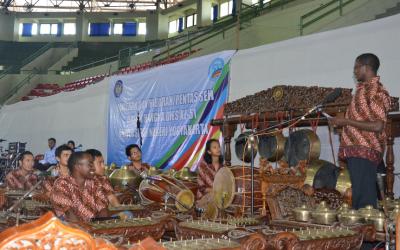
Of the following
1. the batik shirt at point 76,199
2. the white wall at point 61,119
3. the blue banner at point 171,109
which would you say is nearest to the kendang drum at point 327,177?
the batik shirt at point 76,199

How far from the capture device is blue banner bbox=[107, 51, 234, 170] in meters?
6.69

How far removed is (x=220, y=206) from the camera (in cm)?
438

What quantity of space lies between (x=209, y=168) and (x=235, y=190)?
783 mm

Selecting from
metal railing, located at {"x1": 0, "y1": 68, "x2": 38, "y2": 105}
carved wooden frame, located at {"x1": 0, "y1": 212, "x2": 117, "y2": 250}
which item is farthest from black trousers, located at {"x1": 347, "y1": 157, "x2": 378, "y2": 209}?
metal railing, located at {"x1": 0, "y1": 68, "x2": 38, "y2": 105}

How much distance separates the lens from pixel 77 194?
3.54 meters

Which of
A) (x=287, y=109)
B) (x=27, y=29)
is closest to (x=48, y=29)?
(x=27, y=29)

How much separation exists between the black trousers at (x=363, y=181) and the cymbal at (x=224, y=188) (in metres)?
1.34

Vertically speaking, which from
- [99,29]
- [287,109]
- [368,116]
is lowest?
[368,116]

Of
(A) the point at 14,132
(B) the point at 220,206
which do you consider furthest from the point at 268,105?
(A) the point at 14,132

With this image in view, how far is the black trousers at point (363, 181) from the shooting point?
10.6 feet

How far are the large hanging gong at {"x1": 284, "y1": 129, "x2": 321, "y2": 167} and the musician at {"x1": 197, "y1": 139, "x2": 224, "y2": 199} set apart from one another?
674 mm

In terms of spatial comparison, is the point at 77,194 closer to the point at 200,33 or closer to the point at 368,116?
the point at 368,116

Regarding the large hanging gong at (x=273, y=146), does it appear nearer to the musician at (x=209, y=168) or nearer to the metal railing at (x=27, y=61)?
the musician at (x=209, y=168)

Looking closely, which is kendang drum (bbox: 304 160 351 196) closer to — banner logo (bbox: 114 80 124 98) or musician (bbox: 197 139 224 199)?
musician (bbox: 197 139 224 199)
